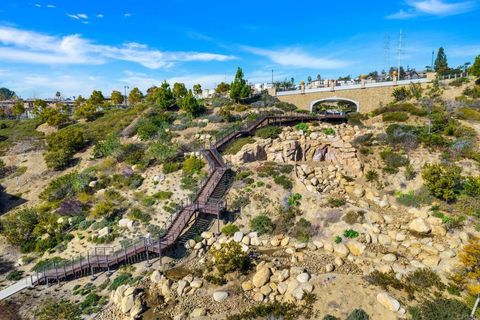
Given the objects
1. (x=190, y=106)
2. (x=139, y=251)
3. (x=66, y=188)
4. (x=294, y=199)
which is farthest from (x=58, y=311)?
(x=190, y=106)

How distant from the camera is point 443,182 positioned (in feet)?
82.0

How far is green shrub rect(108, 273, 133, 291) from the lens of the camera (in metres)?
20.8

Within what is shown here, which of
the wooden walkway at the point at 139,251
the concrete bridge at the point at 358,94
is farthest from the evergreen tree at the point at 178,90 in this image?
the wooden walkway at the point at 139,251

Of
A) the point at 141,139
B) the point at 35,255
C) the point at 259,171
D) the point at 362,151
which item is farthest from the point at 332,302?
the point at 141,139

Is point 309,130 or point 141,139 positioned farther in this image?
point 141,139

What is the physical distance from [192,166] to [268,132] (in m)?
11.1

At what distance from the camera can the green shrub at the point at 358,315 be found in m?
15.8

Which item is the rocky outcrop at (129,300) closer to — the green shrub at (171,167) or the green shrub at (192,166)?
the green shrub at (192,166)

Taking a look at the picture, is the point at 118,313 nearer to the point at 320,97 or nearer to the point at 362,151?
the point at 362,151

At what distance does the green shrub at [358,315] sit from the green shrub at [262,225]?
1039 cm

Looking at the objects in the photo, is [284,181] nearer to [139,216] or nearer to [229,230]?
[229,230]

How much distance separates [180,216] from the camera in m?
25.3

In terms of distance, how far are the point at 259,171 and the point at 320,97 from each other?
94.4 ft

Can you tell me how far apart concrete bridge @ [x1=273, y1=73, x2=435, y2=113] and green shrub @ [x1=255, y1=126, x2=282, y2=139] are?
733 inches
